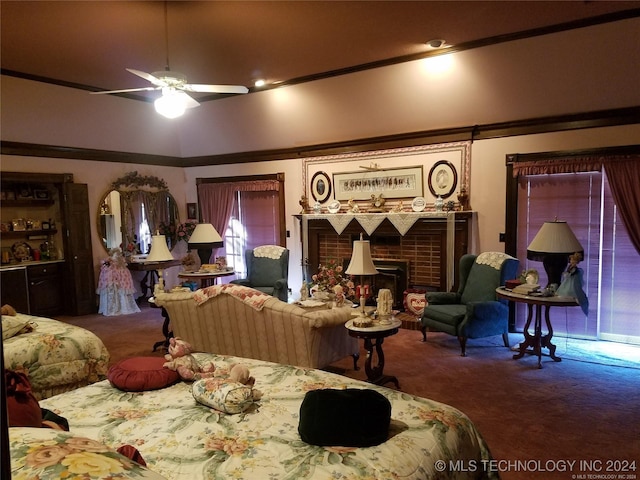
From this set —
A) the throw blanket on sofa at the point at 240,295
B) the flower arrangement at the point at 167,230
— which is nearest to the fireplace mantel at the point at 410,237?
the flower arrangement at the point at 167,230

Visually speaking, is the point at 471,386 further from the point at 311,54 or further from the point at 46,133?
the point at 46,133

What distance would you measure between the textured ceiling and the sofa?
8.19 ft

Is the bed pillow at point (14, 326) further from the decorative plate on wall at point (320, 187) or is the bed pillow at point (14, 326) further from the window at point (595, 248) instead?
the window at point (595, 248)

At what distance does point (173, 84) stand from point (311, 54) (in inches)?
76.6

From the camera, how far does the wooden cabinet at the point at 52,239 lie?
6.27m

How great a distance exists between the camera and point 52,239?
6.73 metres

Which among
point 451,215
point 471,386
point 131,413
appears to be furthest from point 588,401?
point 131,413

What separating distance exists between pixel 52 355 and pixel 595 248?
5415mm

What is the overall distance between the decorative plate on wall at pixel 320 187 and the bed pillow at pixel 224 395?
473 centimetres

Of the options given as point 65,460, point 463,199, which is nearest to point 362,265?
point 65,460

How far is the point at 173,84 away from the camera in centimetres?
369

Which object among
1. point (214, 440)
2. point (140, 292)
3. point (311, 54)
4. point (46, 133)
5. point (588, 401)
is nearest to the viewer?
point (214, 440)

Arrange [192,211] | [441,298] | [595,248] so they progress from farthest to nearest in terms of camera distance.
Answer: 1. [192,211]
2. [441,298]
3. [595,248]

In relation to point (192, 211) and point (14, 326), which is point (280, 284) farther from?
point (14, 326)
